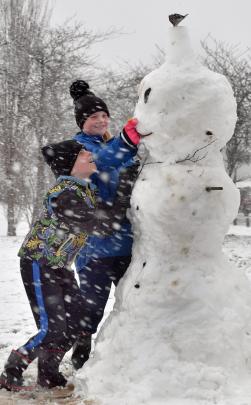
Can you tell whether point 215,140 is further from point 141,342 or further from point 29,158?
point 29,158

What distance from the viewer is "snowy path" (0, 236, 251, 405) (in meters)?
4.33

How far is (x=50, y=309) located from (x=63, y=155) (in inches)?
38.7

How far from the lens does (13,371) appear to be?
2.97 m

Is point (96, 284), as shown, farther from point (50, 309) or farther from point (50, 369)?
point (50, 369)

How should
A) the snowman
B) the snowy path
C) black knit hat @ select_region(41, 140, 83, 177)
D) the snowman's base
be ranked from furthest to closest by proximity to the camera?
the snowy path
black knit hat @ select_region(41, 140, 83, 177)
the snowman's base
the snowman

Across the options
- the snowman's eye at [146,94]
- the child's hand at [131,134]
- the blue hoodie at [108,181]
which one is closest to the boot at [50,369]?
the blue hoodie at [108,181]

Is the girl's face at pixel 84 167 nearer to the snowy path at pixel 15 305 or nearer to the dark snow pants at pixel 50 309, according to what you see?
the dark snow pants at pixel 50 309

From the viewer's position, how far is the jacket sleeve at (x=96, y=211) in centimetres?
276

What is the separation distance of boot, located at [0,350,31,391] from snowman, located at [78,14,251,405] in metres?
0.46

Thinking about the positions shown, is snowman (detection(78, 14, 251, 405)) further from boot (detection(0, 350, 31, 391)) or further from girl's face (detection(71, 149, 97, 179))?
boot (detection(0, 350, 31, 391))

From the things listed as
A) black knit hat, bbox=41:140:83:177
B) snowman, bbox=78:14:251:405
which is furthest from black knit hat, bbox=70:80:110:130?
snowman, bbox=78:14:251:405

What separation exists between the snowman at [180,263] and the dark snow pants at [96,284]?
163 mm

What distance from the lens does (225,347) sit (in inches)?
103

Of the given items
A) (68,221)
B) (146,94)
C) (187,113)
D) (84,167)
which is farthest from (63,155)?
(187,113)
